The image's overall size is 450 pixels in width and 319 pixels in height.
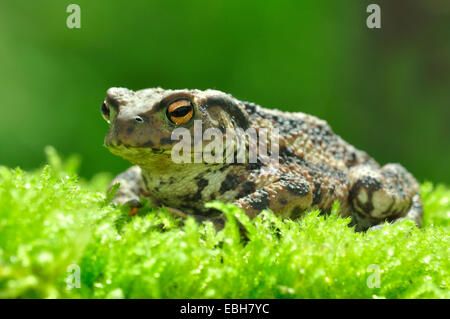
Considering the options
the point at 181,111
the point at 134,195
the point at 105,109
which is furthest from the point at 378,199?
the point at 105,109

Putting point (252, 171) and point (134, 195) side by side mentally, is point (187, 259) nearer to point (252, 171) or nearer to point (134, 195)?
point (252, 171)

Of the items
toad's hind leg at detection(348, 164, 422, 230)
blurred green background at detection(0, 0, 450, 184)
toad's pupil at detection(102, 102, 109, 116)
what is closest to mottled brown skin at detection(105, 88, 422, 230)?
toad's hind leg at detection(348, 164, 422, 230)

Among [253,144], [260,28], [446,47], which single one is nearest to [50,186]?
[253,144]

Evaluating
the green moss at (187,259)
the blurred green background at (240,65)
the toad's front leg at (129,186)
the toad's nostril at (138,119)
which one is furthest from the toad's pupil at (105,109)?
the blurred green background at (240,65)

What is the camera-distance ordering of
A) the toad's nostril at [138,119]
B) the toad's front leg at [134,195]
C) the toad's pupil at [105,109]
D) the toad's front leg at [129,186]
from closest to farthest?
the toad's nostril at [138,119] < the toad's front leg at [134,195] < the toad's pupil at [105,109] < the toad's front leg at [129,186]

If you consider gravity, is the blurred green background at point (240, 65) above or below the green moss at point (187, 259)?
above

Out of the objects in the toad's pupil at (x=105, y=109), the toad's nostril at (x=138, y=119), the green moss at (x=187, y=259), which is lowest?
the green moss at (x=187, y=259)

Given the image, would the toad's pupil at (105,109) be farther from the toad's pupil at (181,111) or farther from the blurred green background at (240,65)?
the blurred green background at (240,65)
